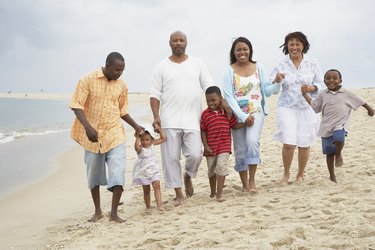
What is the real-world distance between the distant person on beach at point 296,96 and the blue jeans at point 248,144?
431 millimetres

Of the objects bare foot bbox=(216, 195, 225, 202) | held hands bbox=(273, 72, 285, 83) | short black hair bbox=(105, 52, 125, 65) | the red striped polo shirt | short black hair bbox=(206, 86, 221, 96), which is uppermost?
short black hair bbox=(105, 52, 125, 65)

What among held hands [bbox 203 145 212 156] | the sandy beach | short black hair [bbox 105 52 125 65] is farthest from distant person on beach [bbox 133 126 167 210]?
short black hair [bbox 105 52 125 65]

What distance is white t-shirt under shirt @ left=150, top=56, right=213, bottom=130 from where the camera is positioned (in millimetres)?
4871

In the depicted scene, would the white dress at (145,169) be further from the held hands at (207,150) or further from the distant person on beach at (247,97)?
the distant person on beach at (247,97)

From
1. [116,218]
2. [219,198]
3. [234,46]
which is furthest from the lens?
[234,46]

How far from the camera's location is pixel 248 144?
5.02m

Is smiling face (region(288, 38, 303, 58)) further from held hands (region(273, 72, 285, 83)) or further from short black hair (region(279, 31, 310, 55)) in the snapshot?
held hands (region(273, 72, 285, 83))

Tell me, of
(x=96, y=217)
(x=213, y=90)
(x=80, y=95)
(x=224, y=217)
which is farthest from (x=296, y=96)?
(x=96, y=217)

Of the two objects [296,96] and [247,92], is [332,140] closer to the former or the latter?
Result: [296,96]

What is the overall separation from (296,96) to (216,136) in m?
1.19

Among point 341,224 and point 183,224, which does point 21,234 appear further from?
point 341,224

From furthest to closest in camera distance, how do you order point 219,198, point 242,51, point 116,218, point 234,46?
point 234,46 < point 242,51 < point 219,198 < point 116,218

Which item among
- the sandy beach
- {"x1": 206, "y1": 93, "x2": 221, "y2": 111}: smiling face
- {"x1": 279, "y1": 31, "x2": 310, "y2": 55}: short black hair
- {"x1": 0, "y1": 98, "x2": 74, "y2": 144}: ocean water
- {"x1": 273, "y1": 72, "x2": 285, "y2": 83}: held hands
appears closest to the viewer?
the sandy beach

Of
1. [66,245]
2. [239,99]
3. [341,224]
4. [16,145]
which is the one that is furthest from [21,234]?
[16,145]
